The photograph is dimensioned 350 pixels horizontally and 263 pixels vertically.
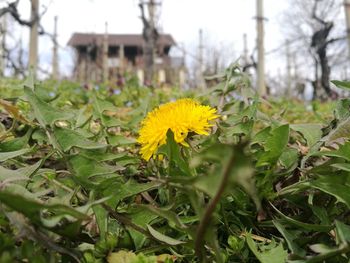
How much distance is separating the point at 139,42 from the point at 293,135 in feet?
92.2

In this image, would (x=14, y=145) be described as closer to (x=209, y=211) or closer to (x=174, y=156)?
(x=174, y=156)

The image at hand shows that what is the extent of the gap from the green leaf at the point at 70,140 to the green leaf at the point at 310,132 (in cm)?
31

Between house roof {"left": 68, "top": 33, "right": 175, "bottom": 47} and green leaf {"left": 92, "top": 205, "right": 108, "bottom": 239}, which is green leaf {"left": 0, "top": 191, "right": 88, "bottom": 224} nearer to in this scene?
green leaf {"left": 92, "top": 205, "right": 108, "bottom": 239}

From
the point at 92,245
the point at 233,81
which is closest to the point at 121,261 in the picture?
the point at 92,245

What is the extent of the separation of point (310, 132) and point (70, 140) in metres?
0.37

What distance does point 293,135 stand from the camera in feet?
2.99

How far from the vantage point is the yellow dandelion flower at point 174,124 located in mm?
578

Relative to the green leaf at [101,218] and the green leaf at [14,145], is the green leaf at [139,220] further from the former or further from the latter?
the green leaf at [14,145]

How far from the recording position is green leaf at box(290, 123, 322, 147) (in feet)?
2.34

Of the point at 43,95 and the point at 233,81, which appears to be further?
the point at 233,81

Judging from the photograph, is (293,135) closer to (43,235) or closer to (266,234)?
(266,234)

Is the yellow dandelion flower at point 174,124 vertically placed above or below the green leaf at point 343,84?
below

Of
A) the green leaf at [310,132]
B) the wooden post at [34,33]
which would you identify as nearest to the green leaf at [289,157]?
the green leaf at [310,132]

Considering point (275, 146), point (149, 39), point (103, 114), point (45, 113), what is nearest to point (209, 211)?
point (275, 146)
